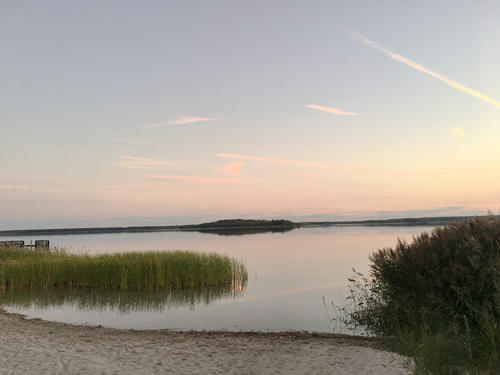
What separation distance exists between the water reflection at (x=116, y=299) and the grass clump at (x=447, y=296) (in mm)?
10249

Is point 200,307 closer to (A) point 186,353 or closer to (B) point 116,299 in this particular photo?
(B) point 116,299

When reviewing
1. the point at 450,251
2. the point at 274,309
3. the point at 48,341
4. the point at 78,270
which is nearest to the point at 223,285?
the point at 274,309

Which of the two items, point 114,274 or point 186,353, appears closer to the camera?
point 186,353

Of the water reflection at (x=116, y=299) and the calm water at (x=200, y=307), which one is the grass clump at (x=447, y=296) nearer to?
the calm water at (x=200, y=307)

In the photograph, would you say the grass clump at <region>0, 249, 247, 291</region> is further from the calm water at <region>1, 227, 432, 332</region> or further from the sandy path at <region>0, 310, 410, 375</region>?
the sandy path at <region>0, 310, 410, 375</region>

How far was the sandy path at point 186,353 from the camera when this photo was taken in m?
9.07

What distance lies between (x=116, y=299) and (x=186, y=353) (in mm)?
12419

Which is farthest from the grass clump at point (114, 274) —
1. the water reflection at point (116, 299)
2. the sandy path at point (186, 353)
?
the sandy path at point (186, 353)

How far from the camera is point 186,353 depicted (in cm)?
1065

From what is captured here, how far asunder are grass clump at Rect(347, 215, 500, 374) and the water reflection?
33.6 ft

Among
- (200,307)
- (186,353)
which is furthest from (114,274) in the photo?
(186,353)

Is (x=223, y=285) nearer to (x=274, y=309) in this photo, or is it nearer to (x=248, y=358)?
(x=274, y=309)

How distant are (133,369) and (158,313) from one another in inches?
389

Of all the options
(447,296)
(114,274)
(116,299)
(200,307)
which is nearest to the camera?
(447,296)
